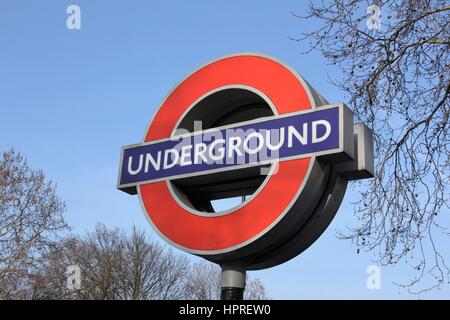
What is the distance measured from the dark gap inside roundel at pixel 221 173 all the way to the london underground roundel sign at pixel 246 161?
0.03ft

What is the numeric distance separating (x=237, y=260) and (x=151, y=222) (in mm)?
880

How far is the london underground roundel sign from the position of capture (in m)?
4.34

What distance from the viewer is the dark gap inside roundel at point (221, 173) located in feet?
16.2

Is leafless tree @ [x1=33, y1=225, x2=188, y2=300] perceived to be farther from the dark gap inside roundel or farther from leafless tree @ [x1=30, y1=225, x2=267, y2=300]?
the dark gap inside roundel

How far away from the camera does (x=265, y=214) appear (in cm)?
431

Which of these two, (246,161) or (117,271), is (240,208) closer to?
(246,161)

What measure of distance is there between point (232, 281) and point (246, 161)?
1014 millimetres

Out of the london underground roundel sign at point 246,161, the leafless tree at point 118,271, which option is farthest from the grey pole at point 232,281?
the leafless tree at point 118,271

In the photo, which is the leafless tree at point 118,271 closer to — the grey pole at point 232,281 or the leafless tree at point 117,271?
the leafless tree at point 117,271

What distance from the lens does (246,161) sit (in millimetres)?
4656

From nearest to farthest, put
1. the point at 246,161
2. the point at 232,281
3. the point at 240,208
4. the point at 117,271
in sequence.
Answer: the point at 240,208
the point at 232,281
the point at 246,161
the point at 117,271

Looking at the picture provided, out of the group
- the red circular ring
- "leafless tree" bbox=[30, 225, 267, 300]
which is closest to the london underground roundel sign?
the red circular ring

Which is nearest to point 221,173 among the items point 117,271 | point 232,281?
point 232,281
